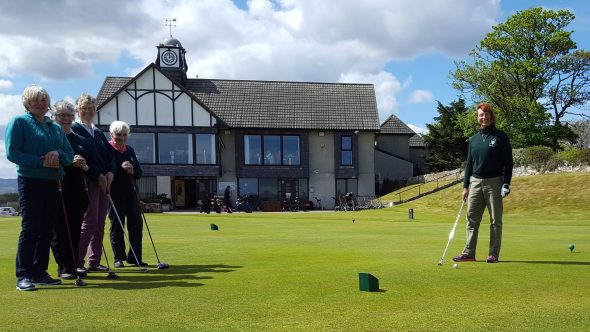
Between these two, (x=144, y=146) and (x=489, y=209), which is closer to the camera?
(x=489, y=209)

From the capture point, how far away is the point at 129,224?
778 centimetres

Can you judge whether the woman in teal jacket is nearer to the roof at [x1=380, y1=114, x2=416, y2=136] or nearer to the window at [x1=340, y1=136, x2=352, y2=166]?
the window at [x1=340, y1=136, x2=352, y2=166]

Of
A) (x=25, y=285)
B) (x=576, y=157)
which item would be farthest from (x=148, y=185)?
(x=25, y=285)

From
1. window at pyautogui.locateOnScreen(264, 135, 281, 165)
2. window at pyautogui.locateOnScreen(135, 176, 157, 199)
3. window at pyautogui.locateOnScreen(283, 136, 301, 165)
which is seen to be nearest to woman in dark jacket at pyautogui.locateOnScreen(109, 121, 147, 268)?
window at pyautogui.locateOnScreen(135, 176, 157, 199)

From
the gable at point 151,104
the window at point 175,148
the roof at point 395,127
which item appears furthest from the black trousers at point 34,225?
the roof at point 395,127

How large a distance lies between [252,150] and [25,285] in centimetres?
3634

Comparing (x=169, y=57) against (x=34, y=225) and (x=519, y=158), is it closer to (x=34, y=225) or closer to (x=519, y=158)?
(x=519, y=158)

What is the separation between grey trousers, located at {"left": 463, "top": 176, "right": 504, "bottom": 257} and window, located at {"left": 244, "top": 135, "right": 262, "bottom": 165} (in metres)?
34.0

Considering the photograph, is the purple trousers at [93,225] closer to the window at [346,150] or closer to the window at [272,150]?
the window at [272,150]

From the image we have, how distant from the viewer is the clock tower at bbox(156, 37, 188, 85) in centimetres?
4194

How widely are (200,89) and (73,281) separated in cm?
3842

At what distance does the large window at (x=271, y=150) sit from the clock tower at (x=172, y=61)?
7.05 meters

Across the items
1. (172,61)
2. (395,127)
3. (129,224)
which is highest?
(172,61)

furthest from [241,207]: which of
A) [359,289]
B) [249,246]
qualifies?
[359,289]
